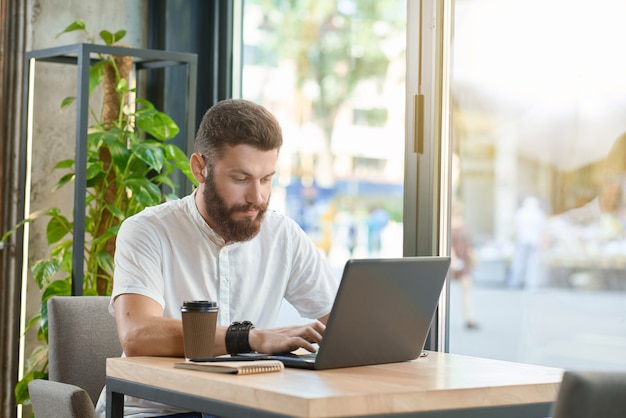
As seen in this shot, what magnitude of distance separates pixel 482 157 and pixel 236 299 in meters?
1.10

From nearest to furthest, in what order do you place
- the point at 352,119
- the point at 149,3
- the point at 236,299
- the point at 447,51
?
the point at 236,299
the point at 447,51
the point at 352,119
the point at 149,3

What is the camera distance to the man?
233cm

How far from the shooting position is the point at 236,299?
8.20 feet

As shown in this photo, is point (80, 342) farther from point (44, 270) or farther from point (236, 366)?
point (236, 366)

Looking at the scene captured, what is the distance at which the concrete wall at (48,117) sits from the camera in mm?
4059

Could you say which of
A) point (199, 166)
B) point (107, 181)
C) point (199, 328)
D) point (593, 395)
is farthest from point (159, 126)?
point (593, 395)

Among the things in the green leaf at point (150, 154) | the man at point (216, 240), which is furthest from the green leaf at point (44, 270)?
the man at point (216, 240)

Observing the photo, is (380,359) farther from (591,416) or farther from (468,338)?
(468,338)

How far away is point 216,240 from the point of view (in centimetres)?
249

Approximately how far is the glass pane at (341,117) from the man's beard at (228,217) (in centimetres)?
105

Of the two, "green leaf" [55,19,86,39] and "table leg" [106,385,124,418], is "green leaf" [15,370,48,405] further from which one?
"table leg" [106,385,124,418]

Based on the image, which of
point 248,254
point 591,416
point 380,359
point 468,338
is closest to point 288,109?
point 468,338

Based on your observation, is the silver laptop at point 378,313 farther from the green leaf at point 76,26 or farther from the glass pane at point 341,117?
the green leaf at point 76,26

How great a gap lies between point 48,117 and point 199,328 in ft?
7.69
